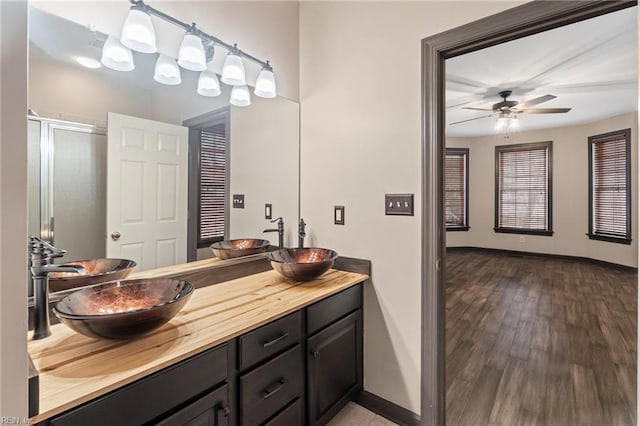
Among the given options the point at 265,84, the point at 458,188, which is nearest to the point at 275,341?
the point at 265,84

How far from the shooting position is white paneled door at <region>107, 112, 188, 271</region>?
138 cm

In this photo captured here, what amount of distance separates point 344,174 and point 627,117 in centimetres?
567

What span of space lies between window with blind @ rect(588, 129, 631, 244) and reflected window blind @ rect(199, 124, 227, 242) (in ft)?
20.4

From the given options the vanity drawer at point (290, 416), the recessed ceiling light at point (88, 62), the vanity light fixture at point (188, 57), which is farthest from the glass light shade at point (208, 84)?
the vanity drawer at point (290, 416)

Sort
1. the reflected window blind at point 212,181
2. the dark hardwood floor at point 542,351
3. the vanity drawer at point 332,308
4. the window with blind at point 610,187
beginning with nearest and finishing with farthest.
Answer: the vanity drawer at point 332,308 < the reflected window blind at point 212,181 < the dark hardwood floor at point 542,351 < the window with blind at point 610,187

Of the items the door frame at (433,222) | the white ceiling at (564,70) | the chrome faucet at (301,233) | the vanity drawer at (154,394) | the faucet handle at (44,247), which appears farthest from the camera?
the white ceiling at (564,70)

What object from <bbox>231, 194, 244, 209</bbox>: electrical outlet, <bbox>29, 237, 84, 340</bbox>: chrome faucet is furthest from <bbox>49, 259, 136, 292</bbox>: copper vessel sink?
<bbox>231, 194, 244, 209</bbox>: electrical outlet

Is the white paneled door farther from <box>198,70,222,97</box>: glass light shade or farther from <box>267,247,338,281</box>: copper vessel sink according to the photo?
<box>267,247,338,281</box>: copper vessel sink

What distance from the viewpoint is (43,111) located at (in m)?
1.18

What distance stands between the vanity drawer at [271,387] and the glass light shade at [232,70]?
4.90 ft

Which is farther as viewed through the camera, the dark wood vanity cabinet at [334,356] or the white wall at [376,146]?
the white wall at [376,146]

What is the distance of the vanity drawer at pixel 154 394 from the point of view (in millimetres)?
780

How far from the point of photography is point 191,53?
155cm

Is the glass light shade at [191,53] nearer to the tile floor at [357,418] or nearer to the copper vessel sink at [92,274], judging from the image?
the copper vessel sink at [92,274]
